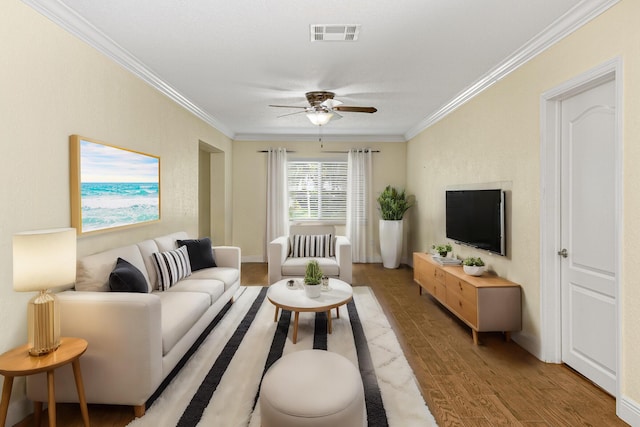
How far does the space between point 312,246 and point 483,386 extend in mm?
3108

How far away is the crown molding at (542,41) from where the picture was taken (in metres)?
2.22

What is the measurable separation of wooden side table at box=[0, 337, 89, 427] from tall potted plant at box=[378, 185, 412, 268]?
204 inches

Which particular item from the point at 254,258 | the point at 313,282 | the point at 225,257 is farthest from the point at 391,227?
the point at 313,282

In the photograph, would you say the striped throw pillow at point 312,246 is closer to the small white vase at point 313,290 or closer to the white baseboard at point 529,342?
the small white vase at point 313,290

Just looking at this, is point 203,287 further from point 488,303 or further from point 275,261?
point 488,303

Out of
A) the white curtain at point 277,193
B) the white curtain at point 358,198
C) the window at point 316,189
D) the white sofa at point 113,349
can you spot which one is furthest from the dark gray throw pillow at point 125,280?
the white curtain at point 358,198

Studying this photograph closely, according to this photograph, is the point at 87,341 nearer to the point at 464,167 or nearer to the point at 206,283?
the point at 206,283

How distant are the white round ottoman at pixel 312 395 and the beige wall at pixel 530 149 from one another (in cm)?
169

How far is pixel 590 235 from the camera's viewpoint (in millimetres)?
2467

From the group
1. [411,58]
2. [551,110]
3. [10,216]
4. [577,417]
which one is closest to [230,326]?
[10,216]

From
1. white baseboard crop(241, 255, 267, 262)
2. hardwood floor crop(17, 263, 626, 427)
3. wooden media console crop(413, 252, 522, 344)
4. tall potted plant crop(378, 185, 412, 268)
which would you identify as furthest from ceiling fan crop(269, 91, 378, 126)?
white baseboard crop(241, 255, 267, 262)

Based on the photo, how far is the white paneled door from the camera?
7.48 ft

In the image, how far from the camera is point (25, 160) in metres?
2.08

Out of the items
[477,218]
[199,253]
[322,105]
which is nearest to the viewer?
[477,218]
